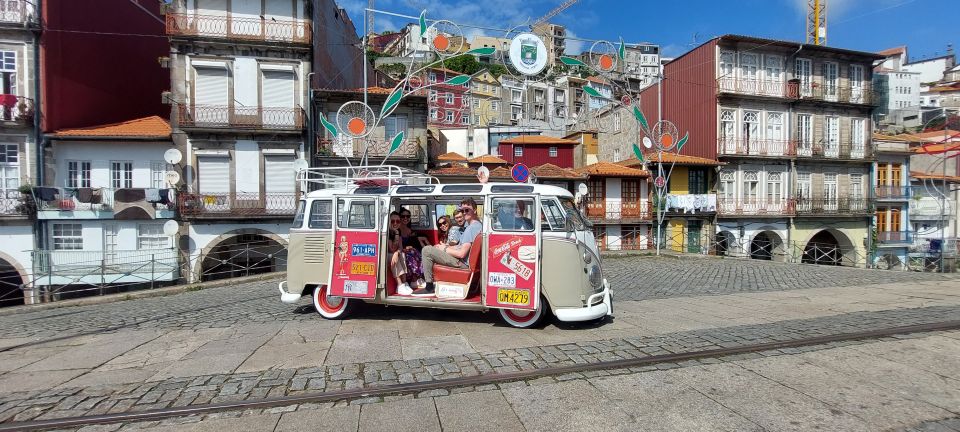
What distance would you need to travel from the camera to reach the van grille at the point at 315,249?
26.1ft

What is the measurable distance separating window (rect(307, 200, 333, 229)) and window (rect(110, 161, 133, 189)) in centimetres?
1892

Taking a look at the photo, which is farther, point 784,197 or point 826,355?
point 784,197

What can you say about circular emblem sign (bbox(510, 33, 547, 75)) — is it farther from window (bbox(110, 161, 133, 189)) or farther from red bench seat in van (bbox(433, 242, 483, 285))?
window (bbox(110, 161, 133, 189))

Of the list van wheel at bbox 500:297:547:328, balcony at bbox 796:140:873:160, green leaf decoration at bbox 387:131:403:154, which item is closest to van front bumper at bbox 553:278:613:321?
van wheel at bbox 500:297:547:328

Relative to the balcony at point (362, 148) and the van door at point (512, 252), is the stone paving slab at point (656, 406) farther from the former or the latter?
the balcony at point (362, 148)

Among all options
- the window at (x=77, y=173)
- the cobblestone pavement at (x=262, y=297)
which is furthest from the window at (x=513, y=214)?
the window at (x=77, y=173)

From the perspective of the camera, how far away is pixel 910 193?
34281mm

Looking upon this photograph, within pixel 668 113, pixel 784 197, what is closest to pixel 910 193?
pixel 784 197

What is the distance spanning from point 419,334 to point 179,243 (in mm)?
19254

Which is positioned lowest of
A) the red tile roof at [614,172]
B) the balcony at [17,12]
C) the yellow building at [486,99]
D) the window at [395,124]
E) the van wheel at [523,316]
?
the van wheel at [523,316]

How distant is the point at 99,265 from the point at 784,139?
3813 centimetres

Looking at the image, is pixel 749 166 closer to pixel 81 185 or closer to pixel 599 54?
pixel 599 54

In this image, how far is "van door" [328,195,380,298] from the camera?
7.62m

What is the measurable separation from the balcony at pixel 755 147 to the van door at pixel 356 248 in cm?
Result: 2781
